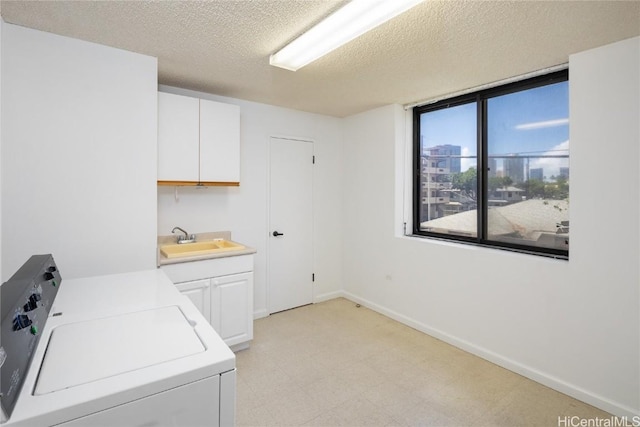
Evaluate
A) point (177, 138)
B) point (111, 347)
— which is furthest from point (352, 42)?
point (111, 347)

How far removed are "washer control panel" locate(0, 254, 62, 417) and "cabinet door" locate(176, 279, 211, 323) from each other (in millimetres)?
1140

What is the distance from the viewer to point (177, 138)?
2.80 m

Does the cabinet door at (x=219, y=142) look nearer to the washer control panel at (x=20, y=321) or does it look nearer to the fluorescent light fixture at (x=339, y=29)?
the fluorescent light fixture at (x=339, y=29)

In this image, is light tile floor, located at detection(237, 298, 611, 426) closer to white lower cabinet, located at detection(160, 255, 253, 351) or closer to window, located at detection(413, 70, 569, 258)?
white lower cabinet, located at detection(160, 255, 253, 351)

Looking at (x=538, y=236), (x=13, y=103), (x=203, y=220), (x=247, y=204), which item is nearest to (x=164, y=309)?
(x=13, y=103)

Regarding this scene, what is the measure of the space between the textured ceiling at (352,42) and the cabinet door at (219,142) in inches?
10.5

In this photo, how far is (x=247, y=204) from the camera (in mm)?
3682

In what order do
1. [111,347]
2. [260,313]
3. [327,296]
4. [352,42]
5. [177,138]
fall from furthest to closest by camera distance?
[327,296]
[260,313]
[177,138]
[352,42]
[111,347]

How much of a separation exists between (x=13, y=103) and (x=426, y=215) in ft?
11.9

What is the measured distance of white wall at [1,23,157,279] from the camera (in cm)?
205

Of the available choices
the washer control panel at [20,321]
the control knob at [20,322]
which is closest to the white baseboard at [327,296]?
the washer control panel at [20,321]

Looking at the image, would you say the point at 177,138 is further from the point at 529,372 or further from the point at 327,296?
the point at 529,372

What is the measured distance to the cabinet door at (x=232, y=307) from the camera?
277 centimetres

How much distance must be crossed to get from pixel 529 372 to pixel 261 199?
297 centimetres
